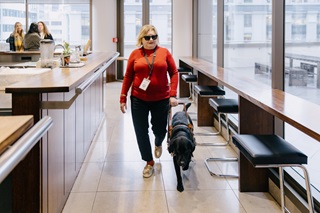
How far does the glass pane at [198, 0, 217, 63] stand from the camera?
661cm

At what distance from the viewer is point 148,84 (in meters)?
3.46

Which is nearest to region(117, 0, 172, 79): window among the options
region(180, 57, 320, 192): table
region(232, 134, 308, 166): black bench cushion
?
region(180, 57, 320, 192): table

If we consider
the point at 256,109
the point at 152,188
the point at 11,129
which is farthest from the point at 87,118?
the point at 11,129

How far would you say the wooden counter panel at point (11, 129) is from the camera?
1.18m

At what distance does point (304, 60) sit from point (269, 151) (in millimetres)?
1029

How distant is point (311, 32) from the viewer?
2.75 metres

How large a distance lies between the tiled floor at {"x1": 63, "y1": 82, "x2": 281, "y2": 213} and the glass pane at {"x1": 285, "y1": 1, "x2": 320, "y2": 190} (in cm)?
52

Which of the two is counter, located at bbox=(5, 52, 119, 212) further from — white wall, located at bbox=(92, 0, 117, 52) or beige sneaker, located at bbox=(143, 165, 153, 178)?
white wall, located at bbox=(92, 0, 117, 52)

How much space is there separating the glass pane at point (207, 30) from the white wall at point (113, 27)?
3.03 feet

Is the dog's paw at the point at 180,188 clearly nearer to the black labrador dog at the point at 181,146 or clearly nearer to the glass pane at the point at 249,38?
the black labrador dog at the point at 181,146

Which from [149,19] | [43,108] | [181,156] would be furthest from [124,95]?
[149,19]

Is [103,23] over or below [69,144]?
over

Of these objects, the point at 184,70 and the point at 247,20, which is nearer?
the point at 247,20

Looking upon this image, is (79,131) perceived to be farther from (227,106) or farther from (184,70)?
(184,70)
